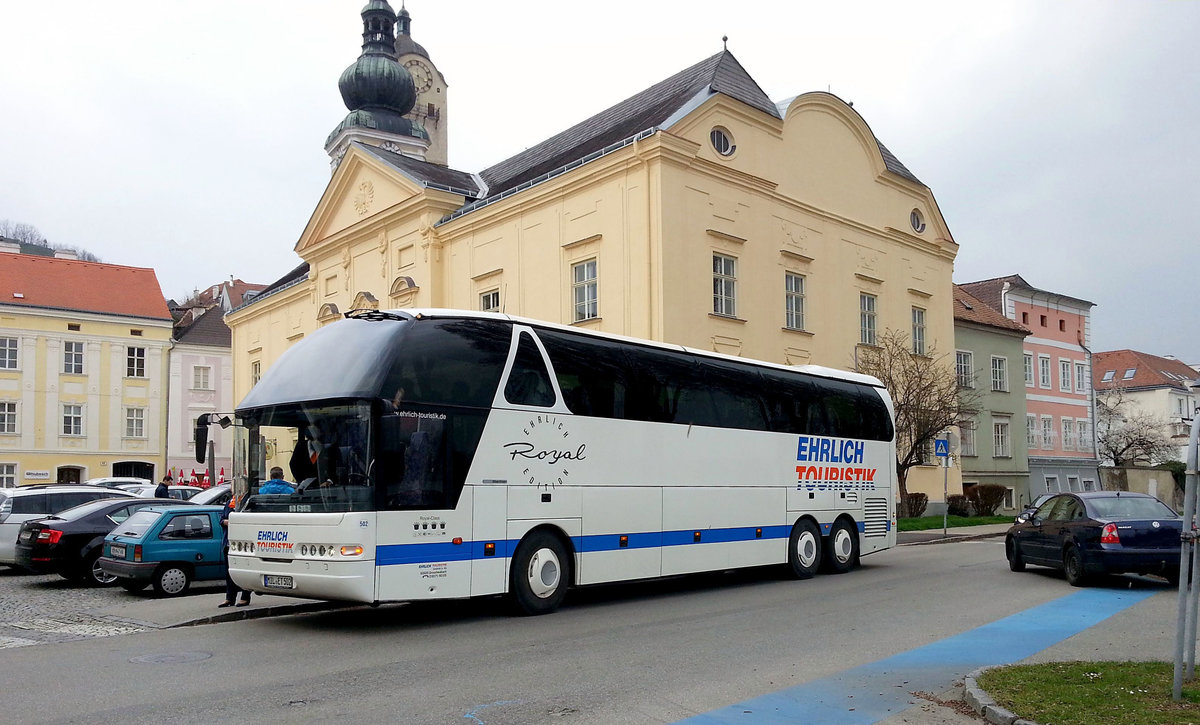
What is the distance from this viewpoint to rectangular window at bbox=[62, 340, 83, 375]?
184ft

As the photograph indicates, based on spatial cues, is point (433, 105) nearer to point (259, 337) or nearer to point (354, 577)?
point (259, 337)

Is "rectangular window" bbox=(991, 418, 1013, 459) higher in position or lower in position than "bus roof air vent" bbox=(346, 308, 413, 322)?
lower

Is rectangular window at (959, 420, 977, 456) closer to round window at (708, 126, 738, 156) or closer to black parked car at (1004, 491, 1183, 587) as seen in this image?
round window at (708, 126, 738, 156)

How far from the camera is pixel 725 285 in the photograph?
30234 millimetres

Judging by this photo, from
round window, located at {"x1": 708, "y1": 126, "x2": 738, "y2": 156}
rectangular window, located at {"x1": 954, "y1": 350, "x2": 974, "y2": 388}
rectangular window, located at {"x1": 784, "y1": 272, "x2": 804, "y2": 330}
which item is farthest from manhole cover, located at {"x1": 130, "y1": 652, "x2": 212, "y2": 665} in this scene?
rectangular window, located at {"x1": 954, "y1": 350, "x2": 974, "y2": 388}

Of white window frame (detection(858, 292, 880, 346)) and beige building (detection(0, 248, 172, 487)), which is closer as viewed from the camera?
white window frame (detection(858, 292, 880, 346))

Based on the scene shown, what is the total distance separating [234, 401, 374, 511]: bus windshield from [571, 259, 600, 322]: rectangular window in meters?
17.8

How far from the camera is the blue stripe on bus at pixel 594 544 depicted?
11.4 m

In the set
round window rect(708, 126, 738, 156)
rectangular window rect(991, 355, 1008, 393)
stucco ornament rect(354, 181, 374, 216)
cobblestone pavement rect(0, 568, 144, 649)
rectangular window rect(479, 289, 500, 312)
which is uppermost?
stucco ornament rect(354, 181, 374, 216)

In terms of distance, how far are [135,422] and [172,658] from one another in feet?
174

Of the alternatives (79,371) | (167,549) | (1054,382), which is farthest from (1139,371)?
(167,549)

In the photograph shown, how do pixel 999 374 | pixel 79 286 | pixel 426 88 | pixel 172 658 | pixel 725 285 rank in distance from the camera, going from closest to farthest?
pixel 172 658 → pixel 725 285 → pixel 999 374 → pixel 79 286 → pixel 426 88

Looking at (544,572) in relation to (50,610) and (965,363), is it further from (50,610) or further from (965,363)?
(965,363)

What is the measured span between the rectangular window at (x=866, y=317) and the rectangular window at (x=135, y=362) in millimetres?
41673
